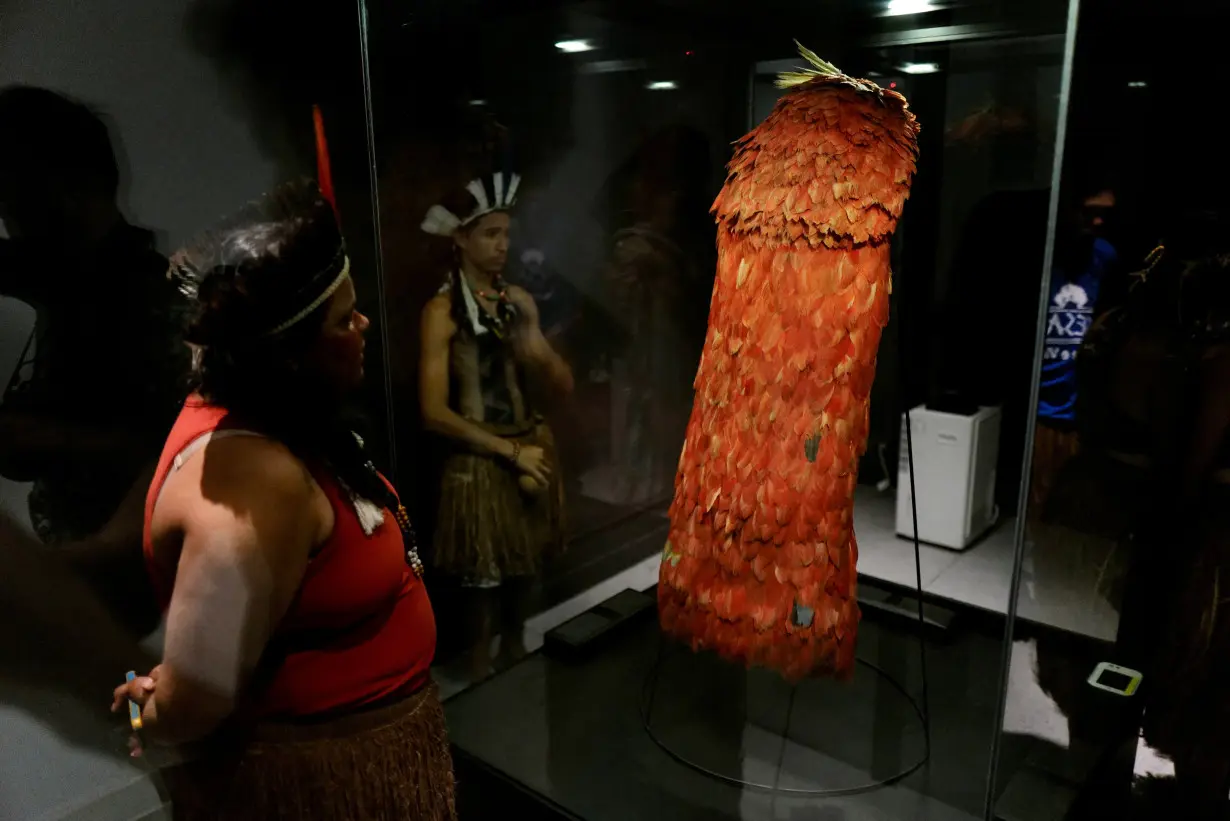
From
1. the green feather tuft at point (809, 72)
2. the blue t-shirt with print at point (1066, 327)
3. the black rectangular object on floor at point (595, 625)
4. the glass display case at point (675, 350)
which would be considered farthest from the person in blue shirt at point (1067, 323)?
the black rectangular object on floor at point (595, 625)

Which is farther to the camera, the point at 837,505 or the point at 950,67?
the point at 950,67

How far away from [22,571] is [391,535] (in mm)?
638

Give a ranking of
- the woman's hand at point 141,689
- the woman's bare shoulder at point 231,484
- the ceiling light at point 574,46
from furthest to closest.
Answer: the ceiling light at point 574,46 → the woman's hand at point 141,689 → the woman's bare shoulder at point 231,484

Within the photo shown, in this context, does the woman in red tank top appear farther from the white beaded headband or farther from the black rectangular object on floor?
the black rectangular object on floor

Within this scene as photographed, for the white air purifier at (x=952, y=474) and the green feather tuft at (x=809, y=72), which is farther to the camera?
the white air purifier at (x=952, y=474)

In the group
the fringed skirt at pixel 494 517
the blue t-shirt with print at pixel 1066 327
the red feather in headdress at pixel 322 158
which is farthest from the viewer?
the fringed skirt at pixel 494 517

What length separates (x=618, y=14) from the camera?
6.11 feet

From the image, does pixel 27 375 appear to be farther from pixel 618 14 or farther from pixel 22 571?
pixel 618 14

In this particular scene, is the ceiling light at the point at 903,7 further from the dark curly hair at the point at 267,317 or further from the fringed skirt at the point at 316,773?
the fringed skirt at the point at 316,773

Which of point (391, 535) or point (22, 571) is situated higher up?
point (391, 535)

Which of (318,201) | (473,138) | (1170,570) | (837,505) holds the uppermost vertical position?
(473,138)

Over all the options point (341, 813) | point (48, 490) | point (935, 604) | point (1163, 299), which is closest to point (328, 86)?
point (48, 490)

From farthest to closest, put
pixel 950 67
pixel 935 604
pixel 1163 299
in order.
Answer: pixel 935 604 < pixel 950 67 < pixel 1163 299

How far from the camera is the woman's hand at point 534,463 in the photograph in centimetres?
220
